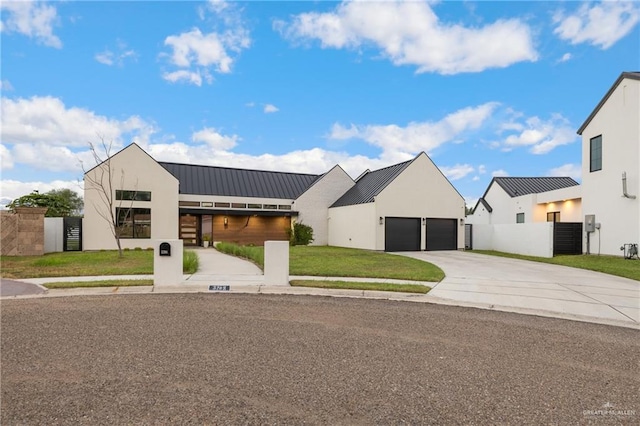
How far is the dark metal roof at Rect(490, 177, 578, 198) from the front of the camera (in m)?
32.6

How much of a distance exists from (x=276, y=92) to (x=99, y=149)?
11434mm

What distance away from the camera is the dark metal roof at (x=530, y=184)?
32.6m

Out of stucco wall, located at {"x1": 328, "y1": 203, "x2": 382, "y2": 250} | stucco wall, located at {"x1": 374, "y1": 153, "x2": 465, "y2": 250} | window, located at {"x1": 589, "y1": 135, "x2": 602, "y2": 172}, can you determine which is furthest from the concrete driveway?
stucco wall, located at {"x1": 374, "y1": 153, "x2": 465, "y2": 250}

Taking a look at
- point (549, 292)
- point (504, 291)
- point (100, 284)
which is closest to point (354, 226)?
point (504, 291)

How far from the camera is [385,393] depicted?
3.58m

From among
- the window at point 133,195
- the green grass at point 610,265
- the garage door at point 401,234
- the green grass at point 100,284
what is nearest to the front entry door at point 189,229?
the window at point 133,195

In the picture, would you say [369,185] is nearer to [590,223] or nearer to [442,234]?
[442,234]

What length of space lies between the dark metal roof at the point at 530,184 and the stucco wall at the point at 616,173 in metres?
11.7

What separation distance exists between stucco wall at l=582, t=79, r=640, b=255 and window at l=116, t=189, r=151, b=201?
28340mm

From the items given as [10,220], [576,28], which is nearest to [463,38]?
[576,28]

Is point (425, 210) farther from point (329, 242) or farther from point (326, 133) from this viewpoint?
point (326, 133)

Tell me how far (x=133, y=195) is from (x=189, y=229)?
5.70m

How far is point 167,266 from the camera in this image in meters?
9.82

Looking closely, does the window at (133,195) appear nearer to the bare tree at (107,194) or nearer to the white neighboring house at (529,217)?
the bare tree at (107,194)
